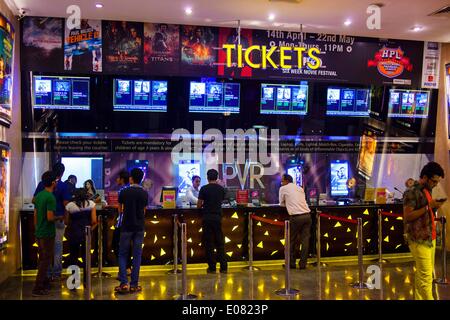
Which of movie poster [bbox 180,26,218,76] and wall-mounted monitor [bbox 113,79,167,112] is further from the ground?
movie poster [bbox 180,26,218,76]

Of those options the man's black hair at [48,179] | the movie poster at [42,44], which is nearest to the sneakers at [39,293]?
the man's black hair at [48,179]

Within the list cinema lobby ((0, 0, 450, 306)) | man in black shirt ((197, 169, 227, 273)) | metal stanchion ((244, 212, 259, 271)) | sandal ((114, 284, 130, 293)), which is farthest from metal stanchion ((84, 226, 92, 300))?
metal stanchion ((244, 212, 259, 271))

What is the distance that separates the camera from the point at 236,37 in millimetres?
8828

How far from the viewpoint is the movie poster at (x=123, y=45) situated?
27.6 ft

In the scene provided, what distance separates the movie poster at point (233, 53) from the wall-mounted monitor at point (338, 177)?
8.21 feet

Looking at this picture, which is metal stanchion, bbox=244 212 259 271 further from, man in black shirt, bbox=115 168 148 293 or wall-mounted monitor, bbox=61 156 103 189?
wall-mounted monitor, bbox=61 156 103 189

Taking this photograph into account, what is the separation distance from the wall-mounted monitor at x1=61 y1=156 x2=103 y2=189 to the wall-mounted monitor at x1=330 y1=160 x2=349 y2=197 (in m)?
4.32

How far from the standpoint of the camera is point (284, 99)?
30.2 feet

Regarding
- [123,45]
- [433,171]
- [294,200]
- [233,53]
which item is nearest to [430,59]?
[233,53]

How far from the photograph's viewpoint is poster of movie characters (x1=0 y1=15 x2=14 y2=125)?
21.5ft

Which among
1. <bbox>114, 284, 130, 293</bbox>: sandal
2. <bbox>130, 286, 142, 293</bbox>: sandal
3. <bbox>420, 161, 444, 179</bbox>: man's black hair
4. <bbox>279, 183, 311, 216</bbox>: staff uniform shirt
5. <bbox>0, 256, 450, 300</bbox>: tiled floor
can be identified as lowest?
<bbox>0, 256, 450, 300</bbox>: tiled floor

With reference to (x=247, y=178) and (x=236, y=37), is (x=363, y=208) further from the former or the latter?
(x=236, y=37)

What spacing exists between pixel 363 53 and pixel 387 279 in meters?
4.24

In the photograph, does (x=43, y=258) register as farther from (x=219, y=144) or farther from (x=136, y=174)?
(x=219, y=144)
